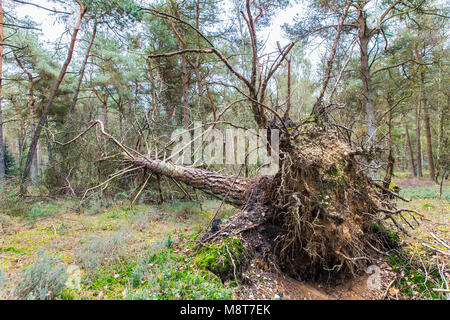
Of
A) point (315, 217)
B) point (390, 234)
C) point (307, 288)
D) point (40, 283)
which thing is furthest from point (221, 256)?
point (390, 234)

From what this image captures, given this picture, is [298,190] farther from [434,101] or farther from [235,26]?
[434,101]

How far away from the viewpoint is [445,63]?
31.4ft

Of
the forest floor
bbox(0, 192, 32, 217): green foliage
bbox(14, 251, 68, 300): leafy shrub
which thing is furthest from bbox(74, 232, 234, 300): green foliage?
bbox(0, 192, 32, 217): green foliage

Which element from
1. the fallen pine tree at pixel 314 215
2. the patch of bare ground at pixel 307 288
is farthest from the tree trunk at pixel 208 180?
the patch of bare ground at pixel 307 288

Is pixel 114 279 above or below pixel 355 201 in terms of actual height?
below

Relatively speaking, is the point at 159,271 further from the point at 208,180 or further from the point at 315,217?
the point at 208,180

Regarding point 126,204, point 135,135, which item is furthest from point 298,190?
point 135,135

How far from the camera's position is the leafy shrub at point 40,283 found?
170 centimetres

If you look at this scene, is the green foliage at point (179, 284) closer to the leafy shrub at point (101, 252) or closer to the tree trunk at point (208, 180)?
the leafy shrub at point (101, 252)

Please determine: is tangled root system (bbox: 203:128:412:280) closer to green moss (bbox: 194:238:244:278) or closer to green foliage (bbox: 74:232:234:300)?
green moss (bbox: 194:238:244:278)

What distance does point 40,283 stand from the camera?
5.80ft

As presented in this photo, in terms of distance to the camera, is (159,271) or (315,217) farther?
(315,217)

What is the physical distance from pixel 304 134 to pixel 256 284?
2018 millimetres

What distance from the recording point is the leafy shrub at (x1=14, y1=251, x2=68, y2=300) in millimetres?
1696
